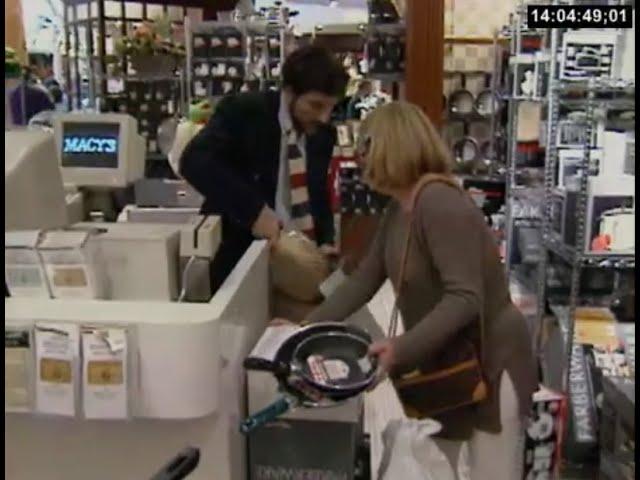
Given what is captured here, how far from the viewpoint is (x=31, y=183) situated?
1.88 meters

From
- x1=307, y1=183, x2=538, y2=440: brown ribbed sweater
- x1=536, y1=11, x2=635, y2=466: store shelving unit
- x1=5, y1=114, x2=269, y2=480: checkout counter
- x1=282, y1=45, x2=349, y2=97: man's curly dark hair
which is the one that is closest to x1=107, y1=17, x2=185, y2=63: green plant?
x1=536, y1=11, x2=635, y2=466: store shelving unit

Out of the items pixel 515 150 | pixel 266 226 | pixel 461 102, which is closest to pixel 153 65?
pixel 515 150

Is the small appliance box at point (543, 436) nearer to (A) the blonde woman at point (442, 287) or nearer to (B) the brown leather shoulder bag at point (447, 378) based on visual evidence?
(A) the blonde woman at point (442, 287)

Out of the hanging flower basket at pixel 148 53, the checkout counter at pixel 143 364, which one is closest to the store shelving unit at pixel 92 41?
the hanging flower basket at pixel 148 53

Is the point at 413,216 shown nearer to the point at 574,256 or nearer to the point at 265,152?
the point at 265,152

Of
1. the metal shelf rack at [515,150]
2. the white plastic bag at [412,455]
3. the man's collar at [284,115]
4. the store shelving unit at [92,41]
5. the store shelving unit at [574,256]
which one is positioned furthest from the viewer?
the store shelving unit at [92,41]

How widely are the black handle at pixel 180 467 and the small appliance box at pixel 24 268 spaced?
1.65 ft

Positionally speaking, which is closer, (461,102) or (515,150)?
(515,150)

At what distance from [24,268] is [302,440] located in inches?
25.5

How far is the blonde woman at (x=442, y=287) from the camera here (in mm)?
1954

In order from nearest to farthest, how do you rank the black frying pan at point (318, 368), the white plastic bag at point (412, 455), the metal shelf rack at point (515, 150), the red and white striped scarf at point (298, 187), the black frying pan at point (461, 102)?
the black frying pan at point (318, 368) → the white plastic bag at point (412, 455) → the red and white striped scarf at point (298, 187) → the metal shelf rack at point (515, 150) → the black frying pan at point (461, 102)

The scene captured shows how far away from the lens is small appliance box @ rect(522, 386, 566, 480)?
2502mm

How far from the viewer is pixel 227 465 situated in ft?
5.32
